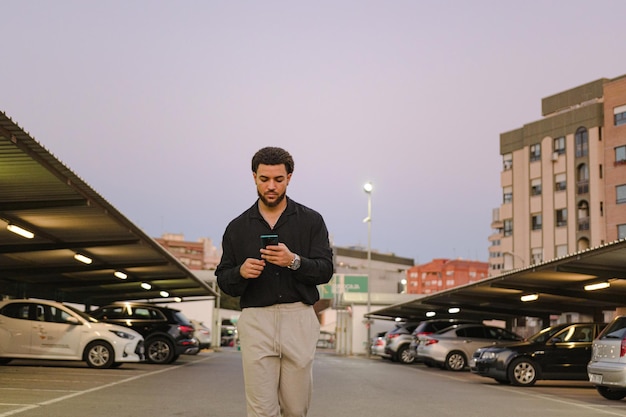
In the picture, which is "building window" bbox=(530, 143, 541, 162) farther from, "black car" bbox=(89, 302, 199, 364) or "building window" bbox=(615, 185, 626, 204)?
"black car" bbox=(89, 302, 199, 364)

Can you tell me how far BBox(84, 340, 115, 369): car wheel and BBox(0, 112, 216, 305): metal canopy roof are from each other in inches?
111

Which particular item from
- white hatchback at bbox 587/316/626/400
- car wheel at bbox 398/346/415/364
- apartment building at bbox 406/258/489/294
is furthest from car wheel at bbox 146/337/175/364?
apartment building at bbox 406/258/489/294

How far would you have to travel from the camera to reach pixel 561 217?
72.1 metres

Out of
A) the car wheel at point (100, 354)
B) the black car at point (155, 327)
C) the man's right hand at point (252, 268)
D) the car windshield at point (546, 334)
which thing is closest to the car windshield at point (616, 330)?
the car windshield at point (546, 334)

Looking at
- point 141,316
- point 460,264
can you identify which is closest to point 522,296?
point 141,316

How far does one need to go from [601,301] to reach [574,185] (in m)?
41.7

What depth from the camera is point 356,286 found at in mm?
86250

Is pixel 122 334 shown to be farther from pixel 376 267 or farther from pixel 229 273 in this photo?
pixel 376 267

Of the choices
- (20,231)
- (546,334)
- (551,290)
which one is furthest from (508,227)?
(20,231)

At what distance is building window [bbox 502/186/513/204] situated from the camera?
78750 millimetres

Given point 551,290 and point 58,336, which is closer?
point 58,336

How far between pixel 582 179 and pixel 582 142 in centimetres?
272

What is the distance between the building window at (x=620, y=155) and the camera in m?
62.7

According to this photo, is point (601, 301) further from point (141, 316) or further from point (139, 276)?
point (139, 276)
